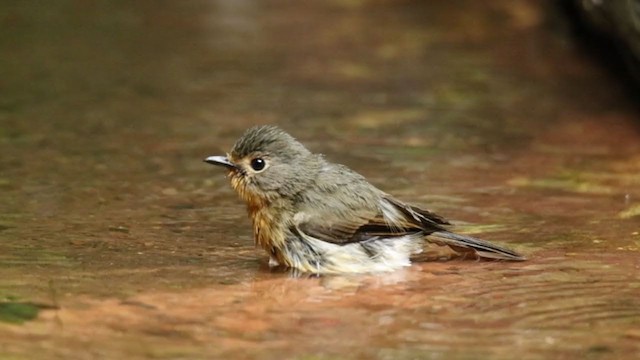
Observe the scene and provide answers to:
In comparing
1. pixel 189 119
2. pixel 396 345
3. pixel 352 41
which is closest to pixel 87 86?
pixel 189 119

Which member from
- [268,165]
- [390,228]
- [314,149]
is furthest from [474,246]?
[314,149]

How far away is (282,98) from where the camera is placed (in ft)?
29.3

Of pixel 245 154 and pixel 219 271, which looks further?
pixel 245 154

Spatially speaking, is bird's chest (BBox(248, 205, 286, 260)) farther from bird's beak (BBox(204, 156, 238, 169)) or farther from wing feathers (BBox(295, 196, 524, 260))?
bird's beak (BBox(204, 156, 238, 169))

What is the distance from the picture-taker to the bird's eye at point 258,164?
17.9 ft

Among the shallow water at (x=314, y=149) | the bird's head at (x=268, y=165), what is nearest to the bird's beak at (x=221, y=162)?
the bird's head at (x=268, y=165)

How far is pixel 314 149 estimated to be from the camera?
7.45 meters

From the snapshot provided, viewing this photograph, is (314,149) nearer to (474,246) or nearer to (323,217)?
(323,217)

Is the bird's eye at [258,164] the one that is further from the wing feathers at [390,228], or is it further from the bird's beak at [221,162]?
the wing feathers at [390,228]

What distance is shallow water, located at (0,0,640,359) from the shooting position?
4195 mm

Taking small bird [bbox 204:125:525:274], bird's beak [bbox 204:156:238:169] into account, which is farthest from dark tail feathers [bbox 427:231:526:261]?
bird's beak [bbox 204:156:238:169]

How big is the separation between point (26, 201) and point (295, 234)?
5.24 ft

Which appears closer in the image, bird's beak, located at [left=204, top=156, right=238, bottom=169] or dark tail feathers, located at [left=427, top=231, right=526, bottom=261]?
dark tail feathers, located at [left=427, top=231, right=526, bottom=261]

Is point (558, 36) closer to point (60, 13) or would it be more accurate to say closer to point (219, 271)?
point (60, 13)
